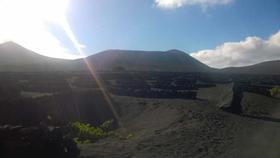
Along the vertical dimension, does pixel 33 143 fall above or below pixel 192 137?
above

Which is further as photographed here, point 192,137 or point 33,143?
point 192,137

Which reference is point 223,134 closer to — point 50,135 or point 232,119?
point 232,119

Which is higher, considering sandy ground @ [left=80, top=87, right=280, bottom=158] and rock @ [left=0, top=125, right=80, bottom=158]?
rock @ [left=0, top=125, right=80, bottom=158]

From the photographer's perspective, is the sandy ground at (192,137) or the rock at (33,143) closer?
the rock at (33,143)

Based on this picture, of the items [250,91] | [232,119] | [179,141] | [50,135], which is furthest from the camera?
[250,91]

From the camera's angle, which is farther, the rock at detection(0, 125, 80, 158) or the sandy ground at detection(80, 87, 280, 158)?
the sandy ground at detection(80, 87, 280, 158)

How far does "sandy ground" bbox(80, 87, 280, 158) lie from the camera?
15227 mm

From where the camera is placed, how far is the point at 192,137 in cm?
1847

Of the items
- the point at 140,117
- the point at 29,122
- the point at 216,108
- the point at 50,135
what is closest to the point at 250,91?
the point at 216,108

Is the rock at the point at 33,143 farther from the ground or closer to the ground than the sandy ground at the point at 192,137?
farther from the ground

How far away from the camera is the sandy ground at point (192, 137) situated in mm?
15227

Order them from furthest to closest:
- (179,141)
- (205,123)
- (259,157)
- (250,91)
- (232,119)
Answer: (250,91)
(232,119)
(205,123)
(179,141)
(259,157)

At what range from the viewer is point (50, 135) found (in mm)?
13250

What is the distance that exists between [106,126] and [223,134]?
8.57 metres
